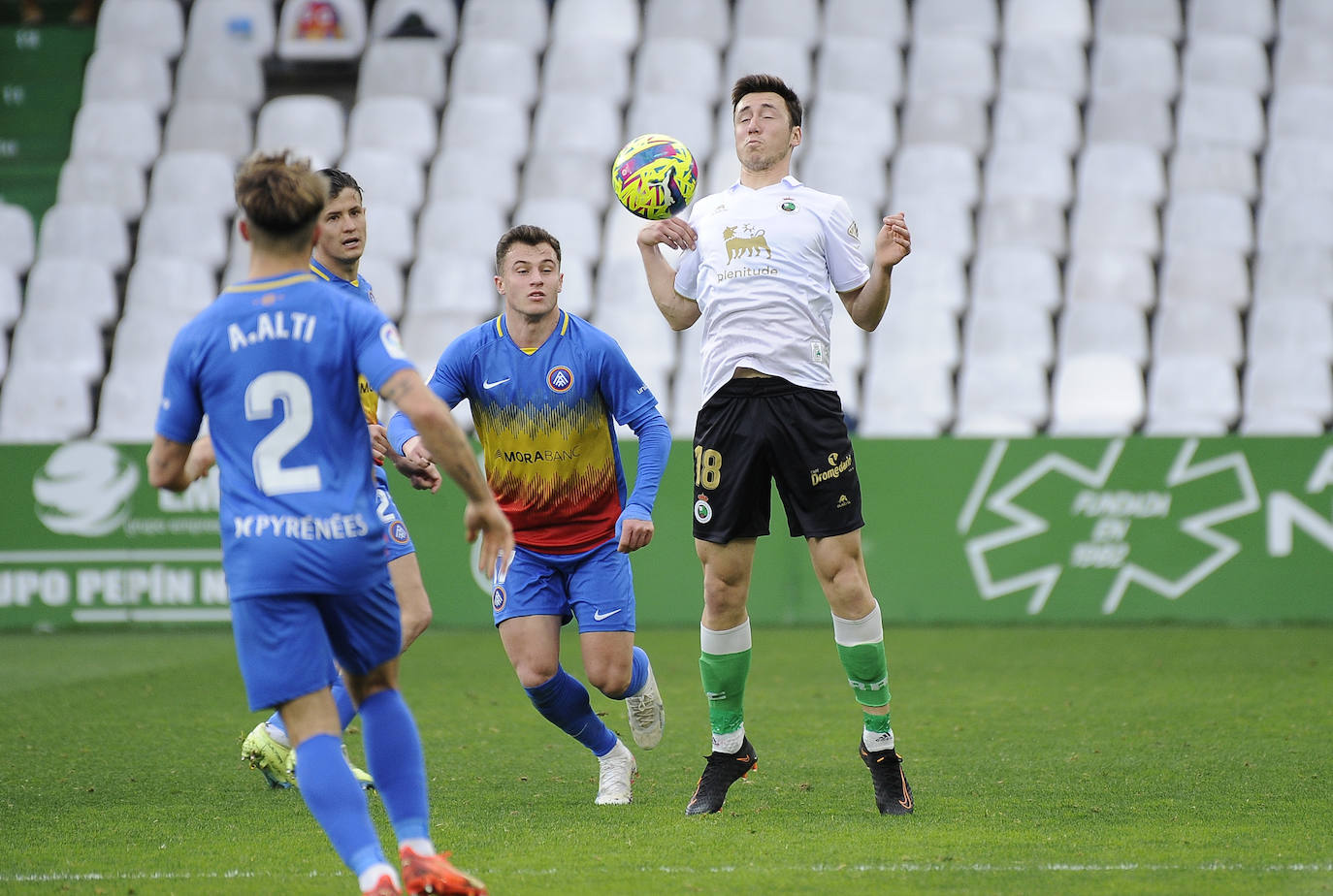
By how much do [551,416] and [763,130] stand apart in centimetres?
133

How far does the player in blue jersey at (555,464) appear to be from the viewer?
561 cm

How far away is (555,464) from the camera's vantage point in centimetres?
570

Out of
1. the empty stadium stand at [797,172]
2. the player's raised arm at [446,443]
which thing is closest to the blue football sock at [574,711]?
the player's raised arm at [446,443]

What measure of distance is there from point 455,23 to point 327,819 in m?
15.4

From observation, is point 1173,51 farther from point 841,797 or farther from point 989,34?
point 841,797

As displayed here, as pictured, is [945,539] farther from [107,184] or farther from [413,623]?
[107,184]

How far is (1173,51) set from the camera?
54.5 ft

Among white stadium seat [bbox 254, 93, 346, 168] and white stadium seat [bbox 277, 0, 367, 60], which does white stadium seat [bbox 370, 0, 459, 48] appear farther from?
white stadium seat [bbox 254, 93, 346, 168]

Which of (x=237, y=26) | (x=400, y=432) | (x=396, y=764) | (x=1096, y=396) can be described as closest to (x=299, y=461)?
(x=396, y=764)

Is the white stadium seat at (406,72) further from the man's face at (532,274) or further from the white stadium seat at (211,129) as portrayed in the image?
the man's face at (532,274)

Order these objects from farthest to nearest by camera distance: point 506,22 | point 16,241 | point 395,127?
point 506,22 → point 395,127 → point 16,241

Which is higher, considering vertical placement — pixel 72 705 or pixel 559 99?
pixel 559 99

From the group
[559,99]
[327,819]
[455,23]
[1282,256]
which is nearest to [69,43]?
[455,23]

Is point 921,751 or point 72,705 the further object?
point 72,705
